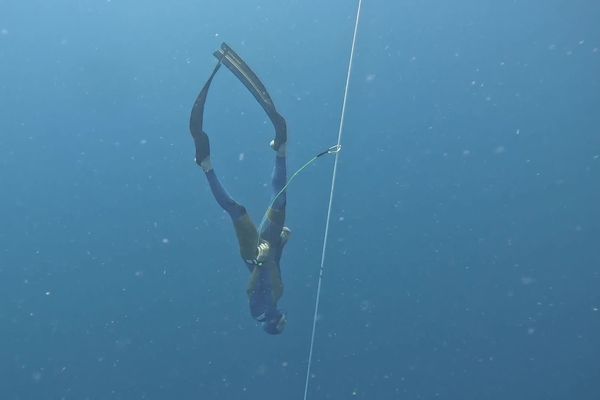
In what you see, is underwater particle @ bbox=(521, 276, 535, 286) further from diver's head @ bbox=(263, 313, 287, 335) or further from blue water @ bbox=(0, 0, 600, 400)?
diver's head @ bbox=(263, 313, 287, 335)

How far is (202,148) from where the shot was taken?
6.47 feet

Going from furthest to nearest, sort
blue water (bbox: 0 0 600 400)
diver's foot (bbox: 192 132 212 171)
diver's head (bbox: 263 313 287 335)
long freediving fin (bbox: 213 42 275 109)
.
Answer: blue water (bbox: 0 0 600 400), diver's head (bbox: 263 313 287 335), diver's foot (bbox: 192 132 212 171), long freediving fin (bbox: 213 42 275 109)

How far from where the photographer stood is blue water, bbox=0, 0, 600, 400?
3746 millimetres

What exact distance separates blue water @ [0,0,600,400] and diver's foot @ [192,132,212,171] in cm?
188

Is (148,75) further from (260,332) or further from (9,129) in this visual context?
(260,332)

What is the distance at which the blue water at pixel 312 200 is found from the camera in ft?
12.3

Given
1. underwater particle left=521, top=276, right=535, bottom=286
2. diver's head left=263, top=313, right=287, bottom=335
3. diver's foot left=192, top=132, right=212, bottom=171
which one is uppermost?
underwater particle left=521, top=276, right=535, bottom=286

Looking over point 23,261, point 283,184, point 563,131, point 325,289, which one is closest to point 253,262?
point 283,184

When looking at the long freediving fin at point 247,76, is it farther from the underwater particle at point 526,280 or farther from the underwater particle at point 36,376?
the underwater particle at point 36,376

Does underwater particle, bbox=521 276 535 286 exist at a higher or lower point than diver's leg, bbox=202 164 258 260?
higher

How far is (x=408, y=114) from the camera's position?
12.9 feet

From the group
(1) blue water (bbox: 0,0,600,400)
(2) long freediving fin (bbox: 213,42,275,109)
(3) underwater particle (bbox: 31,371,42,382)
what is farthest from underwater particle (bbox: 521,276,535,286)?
(3) underwater particle (bbox: 31,371,42,382)

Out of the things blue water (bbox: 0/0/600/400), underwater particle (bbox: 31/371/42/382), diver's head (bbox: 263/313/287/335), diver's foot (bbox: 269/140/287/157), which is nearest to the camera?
diver's foot (bbox: 269/140/287/157)

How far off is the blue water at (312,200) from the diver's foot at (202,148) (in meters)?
1.88
